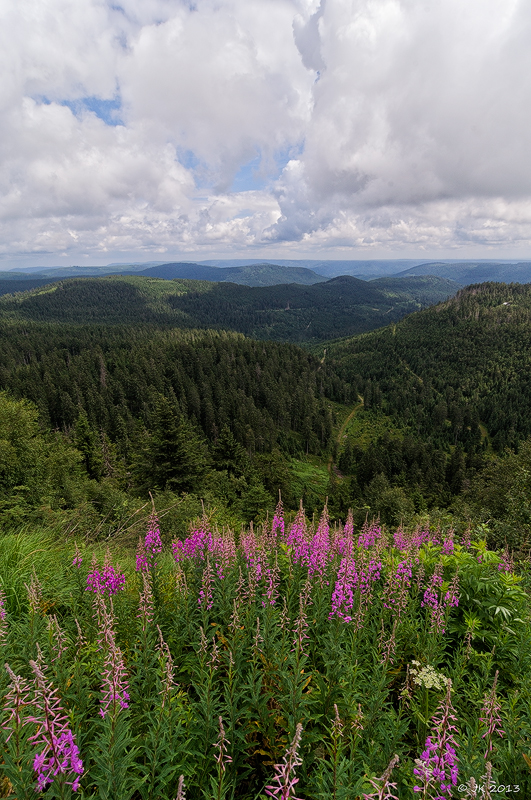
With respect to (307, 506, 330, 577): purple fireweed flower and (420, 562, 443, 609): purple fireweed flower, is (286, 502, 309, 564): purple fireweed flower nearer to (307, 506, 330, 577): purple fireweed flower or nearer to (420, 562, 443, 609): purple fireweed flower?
(307, 506, 330, 577): purple fireweed flower

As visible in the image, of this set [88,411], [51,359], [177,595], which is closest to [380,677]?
[177,595]

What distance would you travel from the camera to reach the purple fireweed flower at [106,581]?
5523 mm

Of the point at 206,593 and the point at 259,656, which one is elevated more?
the point at 259,656

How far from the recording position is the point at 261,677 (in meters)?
4.32

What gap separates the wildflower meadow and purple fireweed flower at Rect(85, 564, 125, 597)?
0.04 metres

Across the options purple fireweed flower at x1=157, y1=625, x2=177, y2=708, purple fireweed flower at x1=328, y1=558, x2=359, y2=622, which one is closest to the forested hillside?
purple fireweed flower at x1=328, y1=558, x2=359, y2=622

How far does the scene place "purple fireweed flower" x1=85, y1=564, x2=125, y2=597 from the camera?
18.1ft

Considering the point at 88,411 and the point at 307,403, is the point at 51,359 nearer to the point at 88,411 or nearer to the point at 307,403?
the point at 88,411

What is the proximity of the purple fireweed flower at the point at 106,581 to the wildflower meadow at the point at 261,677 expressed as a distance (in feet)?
0.12

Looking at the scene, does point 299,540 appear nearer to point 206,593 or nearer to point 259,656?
point 206,593

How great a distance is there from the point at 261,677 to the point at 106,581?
303cm

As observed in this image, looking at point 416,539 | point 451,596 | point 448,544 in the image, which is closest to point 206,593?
point 451,596

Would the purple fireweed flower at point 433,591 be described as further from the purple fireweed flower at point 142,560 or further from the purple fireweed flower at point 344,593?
the purple fireweed flower at point 142,560

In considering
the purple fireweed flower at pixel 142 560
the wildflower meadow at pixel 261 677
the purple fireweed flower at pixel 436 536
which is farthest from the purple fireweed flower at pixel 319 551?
the purple fireweed flower at pixel 436 536
